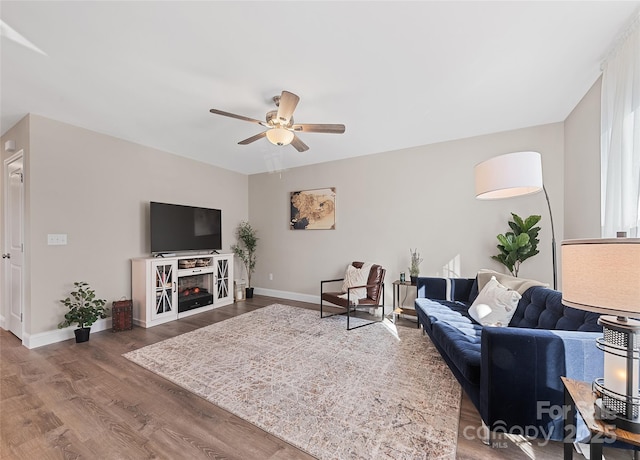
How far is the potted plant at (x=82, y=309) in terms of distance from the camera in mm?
3006

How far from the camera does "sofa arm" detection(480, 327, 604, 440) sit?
Result: 1.37 m

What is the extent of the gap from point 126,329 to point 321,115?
3.70m

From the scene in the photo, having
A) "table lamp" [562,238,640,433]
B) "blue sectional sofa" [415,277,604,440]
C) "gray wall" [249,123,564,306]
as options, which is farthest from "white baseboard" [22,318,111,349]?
"table lamp" [562,238,640,433]

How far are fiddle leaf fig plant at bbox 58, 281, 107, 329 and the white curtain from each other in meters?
5.13

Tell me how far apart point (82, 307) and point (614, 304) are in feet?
15.1

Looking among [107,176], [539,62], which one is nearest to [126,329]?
[107,176]

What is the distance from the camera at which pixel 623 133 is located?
A: 178 cm

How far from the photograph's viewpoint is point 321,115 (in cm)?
294

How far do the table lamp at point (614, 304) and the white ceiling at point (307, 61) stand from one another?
155 centimetres

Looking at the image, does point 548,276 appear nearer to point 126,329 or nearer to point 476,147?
point 476,147

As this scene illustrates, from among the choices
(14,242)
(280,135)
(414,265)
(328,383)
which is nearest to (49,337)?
(14,242)

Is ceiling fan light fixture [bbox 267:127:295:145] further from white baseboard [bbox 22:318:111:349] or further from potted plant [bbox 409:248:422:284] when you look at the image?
white baseboard [bbox 22:318:111:349]

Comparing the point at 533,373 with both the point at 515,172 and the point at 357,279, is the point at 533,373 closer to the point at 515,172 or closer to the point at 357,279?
the point at 515,172

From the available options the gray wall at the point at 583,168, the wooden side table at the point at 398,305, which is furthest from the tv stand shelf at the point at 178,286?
the gray wall at the point at 583,168
